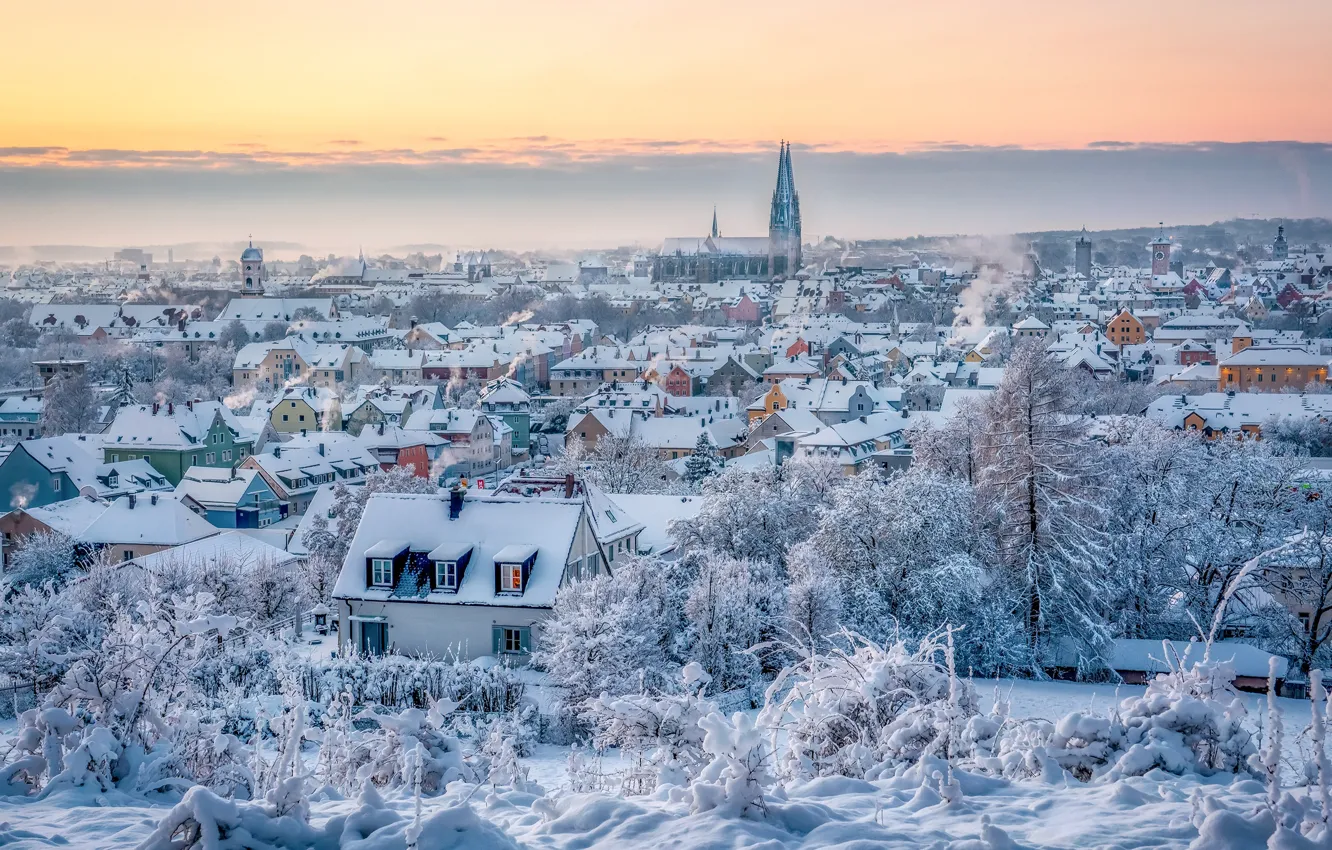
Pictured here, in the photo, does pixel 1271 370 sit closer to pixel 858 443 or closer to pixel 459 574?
pixel 858 443

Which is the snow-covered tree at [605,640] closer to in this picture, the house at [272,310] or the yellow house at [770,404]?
the yellow house at [770,404]

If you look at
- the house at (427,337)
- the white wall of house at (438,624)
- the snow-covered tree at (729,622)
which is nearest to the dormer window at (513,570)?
the white wall of house at (438,624)

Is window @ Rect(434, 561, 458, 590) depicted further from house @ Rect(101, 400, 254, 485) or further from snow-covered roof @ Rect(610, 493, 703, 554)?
house @ Rect(101, 400, 254, 485)

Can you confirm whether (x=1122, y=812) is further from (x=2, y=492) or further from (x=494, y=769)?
(x=2, y=492)

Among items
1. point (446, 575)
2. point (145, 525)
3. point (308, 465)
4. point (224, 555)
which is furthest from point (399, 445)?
point (446, 575)

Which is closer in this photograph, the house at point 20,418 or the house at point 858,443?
the house at point 858,443

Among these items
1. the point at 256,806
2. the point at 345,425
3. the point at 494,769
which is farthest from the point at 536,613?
the point at 345,425

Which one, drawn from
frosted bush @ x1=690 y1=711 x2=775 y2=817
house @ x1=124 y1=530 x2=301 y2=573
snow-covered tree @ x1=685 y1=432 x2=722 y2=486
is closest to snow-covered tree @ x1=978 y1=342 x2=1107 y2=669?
frosted bush @ x1=690 y1=711 x2=775 y2=817
